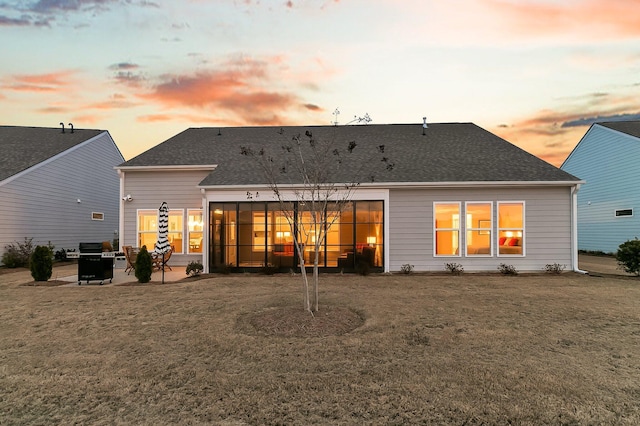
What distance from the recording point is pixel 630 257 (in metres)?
11.5

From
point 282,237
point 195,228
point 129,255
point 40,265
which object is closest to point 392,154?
point 282,237

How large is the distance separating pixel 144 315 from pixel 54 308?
223 centimetres

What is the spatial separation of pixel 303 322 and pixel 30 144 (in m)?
19.4

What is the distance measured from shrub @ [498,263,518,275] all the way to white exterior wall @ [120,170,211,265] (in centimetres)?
1107

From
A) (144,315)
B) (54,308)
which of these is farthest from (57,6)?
(144,315)

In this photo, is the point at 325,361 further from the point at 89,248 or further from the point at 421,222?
the point at 89,248

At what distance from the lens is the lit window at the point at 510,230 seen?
12406mm

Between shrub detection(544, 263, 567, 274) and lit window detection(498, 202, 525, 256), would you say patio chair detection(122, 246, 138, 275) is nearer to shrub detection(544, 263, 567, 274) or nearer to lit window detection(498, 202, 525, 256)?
lit window detection(498, 202, 525, 256)

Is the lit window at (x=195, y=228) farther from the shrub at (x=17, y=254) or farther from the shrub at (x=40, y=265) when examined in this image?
the shrub at (x=17, y=254)

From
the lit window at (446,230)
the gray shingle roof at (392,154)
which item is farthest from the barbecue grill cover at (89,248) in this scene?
the lit window at (446,230)

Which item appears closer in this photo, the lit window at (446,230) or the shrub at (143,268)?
the shrub at (143,268)

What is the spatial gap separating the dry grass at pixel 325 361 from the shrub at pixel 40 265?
2288mm

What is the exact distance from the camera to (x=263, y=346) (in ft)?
16.6

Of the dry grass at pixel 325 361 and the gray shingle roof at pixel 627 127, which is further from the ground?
the gray shingle roof at pixel 627 127
